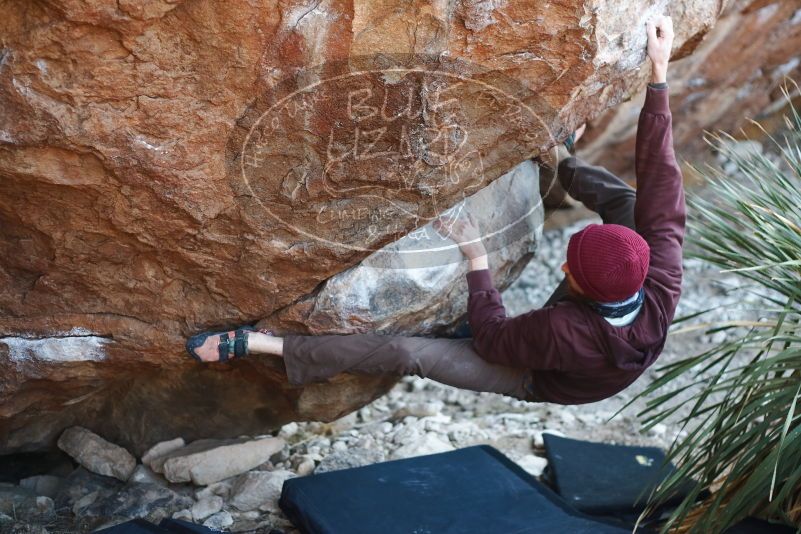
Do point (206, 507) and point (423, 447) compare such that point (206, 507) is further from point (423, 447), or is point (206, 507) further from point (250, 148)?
point (250, 148)

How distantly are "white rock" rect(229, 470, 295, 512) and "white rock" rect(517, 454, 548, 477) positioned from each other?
3.50 ft

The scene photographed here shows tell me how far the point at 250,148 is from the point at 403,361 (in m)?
0.95

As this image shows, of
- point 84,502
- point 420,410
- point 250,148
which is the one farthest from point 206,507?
point 250,148

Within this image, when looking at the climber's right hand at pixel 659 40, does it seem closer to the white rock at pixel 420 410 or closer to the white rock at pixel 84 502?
the white rock at pixel 420 410

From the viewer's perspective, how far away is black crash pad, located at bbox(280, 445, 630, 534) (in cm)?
311

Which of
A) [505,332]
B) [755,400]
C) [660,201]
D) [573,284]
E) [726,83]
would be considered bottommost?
[755,400]

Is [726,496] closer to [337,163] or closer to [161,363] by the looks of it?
[337,163]

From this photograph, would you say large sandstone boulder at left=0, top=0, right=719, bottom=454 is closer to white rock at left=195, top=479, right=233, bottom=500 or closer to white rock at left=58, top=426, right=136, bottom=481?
white rock at left=58, top=426, right=136, bottom=481

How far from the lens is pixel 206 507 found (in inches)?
134

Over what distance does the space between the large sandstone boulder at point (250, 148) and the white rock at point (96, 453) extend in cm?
38

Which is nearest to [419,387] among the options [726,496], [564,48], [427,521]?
[427,521]

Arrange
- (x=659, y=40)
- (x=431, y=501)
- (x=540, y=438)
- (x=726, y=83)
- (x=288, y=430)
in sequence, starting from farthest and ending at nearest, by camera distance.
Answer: (x=726, y=83), (x=288, y=430), (x=540, y=438), (x=431, y=501), (x=659, y=40)

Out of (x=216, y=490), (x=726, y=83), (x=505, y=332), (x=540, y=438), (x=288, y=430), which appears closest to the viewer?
(x=505, y=332)

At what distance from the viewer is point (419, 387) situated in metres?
4.92
